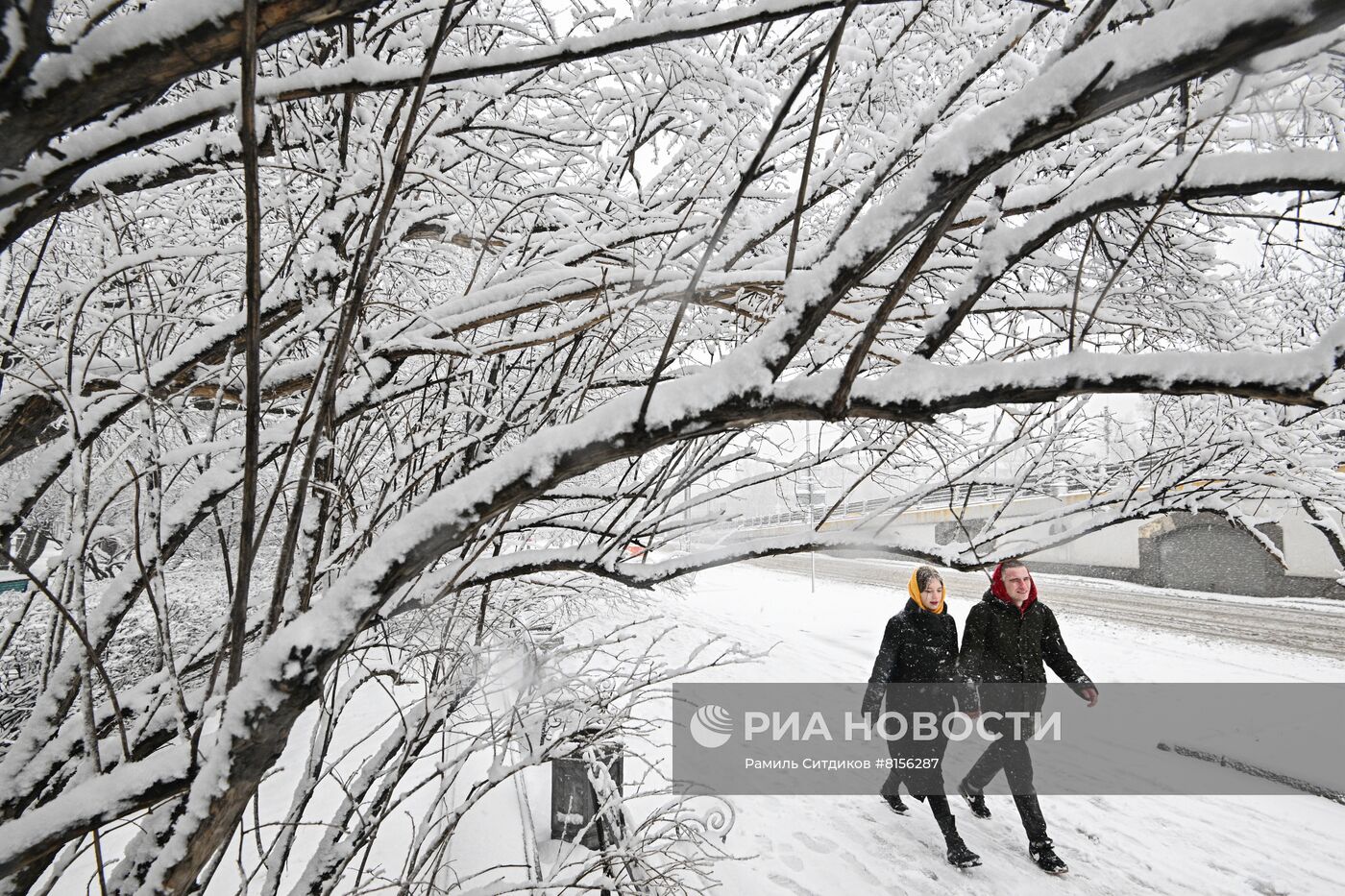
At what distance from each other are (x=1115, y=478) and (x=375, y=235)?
2302 mm

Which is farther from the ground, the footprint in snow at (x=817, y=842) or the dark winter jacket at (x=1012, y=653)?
the dark winter jacket at (x=1012, y=653)

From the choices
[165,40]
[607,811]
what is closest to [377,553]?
[165,40]

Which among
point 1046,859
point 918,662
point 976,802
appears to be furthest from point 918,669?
point 1046,859

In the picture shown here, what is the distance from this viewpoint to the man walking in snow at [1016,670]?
3.87 metres

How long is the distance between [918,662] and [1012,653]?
606 millimetres

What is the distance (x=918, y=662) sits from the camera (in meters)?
4.36
